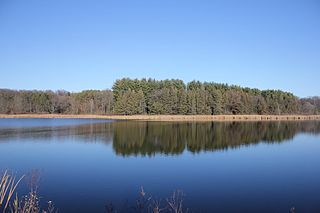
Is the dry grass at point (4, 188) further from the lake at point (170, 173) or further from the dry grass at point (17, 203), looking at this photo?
the lake at point (170, 173)

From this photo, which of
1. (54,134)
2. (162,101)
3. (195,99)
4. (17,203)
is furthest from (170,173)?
(195,99)

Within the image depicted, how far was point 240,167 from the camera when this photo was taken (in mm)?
13062

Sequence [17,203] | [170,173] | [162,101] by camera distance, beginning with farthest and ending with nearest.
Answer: [162,101] → [170,173] → [17,203]

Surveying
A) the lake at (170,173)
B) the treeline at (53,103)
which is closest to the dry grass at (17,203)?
the lake at (170,173)

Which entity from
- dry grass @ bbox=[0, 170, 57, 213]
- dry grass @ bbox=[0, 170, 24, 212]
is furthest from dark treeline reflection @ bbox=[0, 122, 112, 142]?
dry grass @ bbox=[0, 170, 24, 212]

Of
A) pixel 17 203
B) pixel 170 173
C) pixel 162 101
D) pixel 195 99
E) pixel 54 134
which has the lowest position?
pixel 170 173

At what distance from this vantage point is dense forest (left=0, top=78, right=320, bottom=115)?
189 ft

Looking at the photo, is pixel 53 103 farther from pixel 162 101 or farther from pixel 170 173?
pixel 170 173

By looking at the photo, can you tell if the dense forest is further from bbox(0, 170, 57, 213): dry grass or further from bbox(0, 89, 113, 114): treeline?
bbox(0, 170, 57, 213): dry grass

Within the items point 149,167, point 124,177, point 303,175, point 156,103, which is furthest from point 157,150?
point 156,103

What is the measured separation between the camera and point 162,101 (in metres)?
57.4

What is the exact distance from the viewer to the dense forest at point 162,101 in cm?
5766

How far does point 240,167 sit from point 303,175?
2387 mm

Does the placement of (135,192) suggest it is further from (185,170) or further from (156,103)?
(156,103)
